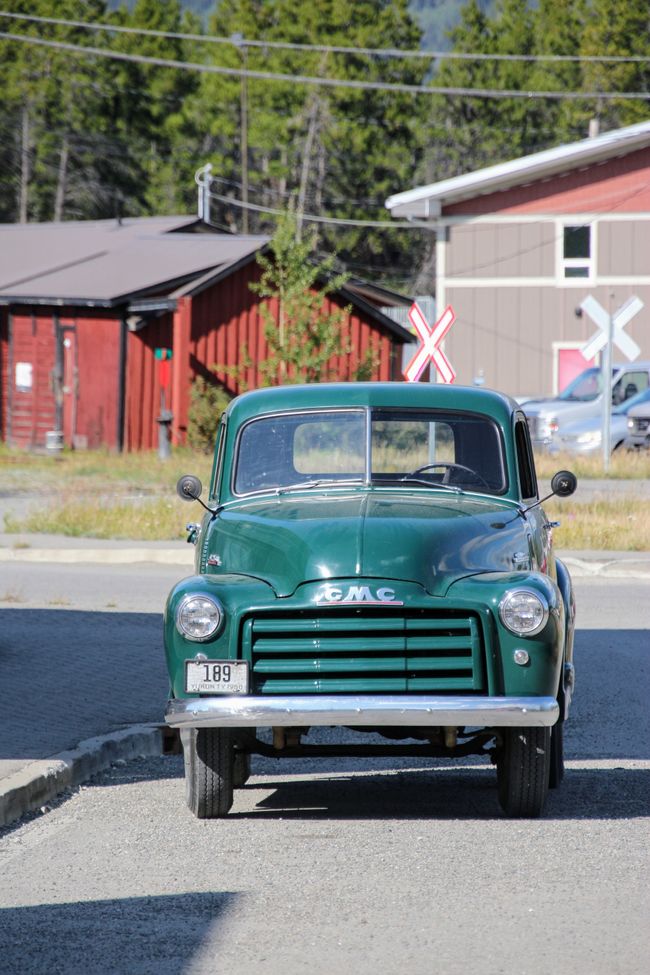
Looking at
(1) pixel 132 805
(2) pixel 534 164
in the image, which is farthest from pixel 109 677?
(2) pixel 534 164

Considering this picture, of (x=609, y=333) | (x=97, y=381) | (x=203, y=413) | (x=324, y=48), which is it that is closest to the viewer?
(x=609, y=333)

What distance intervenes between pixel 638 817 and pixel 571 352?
33900 millimetres

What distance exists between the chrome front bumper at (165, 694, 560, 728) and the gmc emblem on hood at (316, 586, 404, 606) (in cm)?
39

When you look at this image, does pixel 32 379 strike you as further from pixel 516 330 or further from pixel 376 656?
pixel 376 656

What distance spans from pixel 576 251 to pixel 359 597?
114ft

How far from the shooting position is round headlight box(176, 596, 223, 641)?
273 inches

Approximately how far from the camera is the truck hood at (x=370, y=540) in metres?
6.96

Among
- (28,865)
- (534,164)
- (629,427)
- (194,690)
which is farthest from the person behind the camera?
(534,164)

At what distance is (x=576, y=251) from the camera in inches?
1592

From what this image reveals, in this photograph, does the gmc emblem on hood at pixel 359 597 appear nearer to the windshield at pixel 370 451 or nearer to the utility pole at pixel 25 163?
the windshield at pixel 370 451

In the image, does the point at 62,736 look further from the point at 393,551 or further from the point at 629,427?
the point at 629,427

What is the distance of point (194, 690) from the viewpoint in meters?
6.93

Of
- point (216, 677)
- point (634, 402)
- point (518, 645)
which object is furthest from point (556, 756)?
point (634, 402)

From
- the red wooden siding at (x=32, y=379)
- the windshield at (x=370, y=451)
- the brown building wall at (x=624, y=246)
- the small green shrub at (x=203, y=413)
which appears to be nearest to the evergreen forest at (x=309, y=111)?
the brown building wall at (x=624, y=246)
